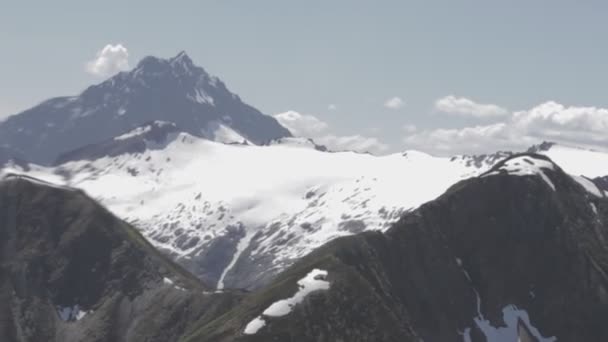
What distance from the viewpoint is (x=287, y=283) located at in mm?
199250

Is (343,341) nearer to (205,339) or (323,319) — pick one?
(323,319)

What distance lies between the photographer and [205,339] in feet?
620

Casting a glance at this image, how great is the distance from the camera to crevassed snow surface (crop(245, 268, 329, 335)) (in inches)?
7037

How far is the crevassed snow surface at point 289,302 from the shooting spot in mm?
178750

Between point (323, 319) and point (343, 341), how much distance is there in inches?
241

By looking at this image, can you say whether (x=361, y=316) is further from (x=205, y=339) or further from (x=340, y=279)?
(x=205, y=339)

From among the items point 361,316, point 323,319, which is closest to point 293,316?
point 323,319

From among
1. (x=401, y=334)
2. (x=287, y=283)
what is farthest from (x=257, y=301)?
(x=401, y=334)

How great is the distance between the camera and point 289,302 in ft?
611

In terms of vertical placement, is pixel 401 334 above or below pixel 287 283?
below

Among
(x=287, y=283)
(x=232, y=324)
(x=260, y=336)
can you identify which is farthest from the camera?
(x=287, y=283)

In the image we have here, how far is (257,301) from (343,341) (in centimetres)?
2534

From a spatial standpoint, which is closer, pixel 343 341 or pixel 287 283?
pixel 343 341

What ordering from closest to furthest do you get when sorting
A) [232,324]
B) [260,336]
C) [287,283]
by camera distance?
1. [260,336]
2. [232,324]
3. [287,283]
